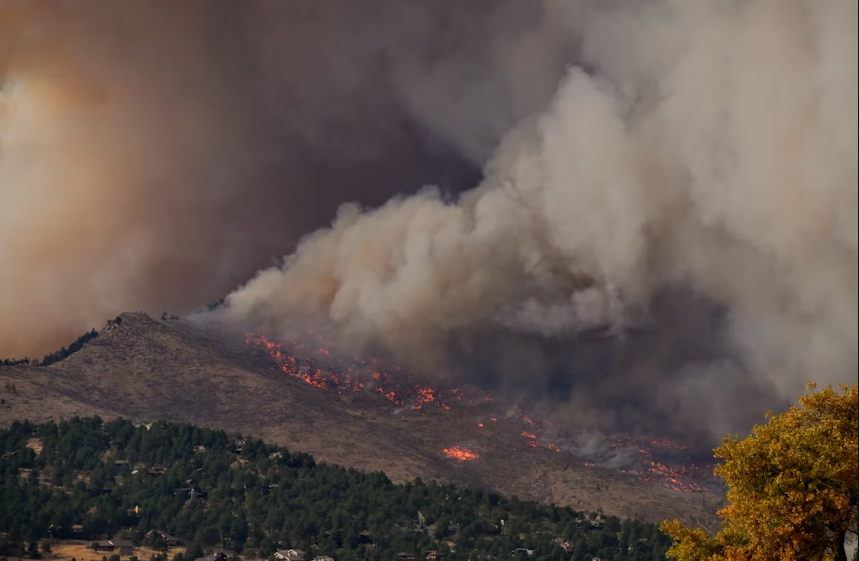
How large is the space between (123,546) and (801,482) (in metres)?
147

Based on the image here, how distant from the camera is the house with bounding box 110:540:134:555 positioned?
16968 centimetres

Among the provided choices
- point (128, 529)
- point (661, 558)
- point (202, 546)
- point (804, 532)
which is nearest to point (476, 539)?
point (661, 558)

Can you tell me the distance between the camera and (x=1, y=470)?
635 feet

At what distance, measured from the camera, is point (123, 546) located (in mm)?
173000

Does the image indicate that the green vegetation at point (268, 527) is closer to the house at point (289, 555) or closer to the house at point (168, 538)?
the house at point (168, 538)

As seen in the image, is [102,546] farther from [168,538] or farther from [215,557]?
[215,557]

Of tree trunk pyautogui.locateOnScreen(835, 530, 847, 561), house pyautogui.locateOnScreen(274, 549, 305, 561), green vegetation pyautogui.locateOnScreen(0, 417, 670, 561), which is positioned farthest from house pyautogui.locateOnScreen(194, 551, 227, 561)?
tree trunk pyautogui.locateOnScreen(835, 530, 847, 561)

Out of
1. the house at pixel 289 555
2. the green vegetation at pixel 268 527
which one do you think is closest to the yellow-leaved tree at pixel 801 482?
the green vegetation at pixel 268 527

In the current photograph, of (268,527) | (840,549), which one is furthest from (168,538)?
(840,549)

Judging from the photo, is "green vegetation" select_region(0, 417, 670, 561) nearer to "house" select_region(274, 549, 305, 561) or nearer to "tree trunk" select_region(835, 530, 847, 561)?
"house" select_region(274, 549, 305, 561)

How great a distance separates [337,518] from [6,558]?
59159 mm

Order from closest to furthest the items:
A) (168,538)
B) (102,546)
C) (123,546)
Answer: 1. (102,546)
2. (123,546)
3. (168,538)

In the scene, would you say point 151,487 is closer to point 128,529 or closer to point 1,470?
point 128,529

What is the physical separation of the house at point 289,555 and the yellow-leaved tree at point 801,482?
129371 mm
